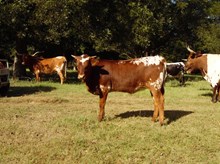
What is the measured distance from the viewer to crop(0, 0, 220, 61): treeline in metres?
22.0

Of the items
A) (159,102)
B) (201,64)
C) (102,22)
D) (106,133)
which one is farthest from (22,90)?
(106,133)

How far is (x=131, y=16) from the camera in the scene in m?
26.3

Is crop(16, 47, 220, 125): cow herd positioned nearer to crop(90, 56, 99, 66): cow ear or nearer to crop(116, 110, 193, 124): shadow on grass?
crop(90, 56, 99, 66): cow ear

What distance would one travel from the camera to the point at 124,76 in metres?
10.7

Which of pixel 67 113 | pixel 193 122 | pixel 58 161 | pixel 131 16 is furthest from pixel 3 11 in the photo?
pixel 58 161

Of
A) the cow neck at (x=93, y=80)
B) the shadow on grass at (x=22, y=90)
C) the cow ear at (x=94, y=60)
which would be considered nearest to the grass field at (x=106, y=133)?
the cow neck at (x=93, y=80)

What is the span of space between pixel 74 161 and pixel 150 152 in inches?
62.1

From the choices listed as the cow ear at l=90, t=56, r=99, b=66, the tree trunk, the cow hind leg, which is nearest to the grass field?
the cow hind leg

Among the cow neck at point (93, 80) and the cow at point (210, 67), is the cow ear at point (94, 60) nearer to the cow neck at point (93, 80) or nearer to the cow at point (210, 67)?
the cow neck at point (93, 80)

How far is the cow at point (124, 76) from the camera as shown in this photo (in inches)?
411

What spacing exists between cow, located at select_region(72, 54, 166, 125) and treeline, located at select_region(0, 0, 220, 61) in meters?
11.7

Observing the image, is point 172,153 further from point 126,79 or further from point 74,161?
point 126,79

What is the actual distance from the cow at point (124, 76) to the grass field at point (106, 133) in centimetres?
79

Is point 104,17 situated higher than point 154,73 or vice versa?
point 104,17
